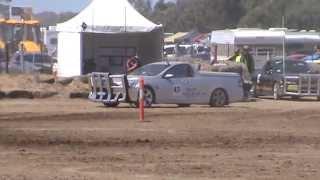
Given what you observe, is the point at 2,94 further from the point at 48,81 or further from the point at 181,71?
the point at 181,71

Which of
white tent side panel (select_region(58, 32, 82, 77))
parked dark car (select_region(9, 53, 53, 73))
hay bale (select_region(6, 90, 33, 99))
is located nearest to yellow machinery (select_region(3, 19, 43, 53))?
parked dark car (select_region(9, 53, 53, 73))

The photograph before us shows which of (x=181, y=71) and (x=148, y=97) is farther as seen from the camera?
(x=181, y=71)

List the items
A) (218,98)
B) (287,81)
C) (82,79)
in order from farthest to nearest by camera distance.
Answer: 1. (82,79)
2. (287,81)
3. (218,98)

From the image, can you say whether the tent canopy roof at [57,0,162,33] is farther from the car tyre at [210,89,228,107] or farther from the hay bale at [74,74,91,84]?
the car tyre at [210,89,228,107]

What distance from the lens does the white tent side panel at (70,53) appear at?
39.0m

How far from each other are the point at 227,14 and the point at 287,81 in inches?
2766

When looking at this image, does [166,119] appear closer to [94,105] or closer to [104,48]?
[94,105]

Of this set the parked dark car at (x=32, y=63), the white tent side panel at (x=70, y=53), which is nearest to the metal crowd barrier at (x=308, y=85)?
the white tent side panel at (x=70, y=53)

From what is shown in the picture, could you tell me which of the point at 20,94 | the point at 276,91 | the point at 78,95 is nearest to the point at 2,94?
the point at 20,94

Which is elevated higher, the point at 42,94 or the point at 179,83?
the point at 179,83

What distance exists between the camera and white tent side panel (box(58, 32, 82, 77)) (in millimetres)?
38969

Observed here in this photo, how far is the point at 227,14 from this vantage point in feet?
340

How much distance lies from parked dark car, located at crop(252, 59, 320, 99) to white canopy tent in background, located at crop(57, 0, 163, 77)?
5.00 m

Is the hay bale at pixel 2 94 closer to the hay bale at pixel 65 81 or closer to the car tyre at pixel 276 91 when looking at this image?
the hay bale at pixel 65 81
